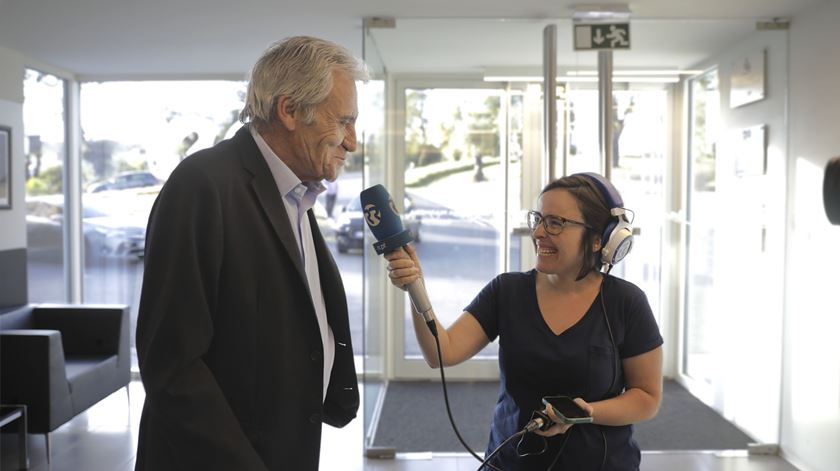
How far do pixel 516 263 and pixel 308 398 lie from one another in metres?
2.86

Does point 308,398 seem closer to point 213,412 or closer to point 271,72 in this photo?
point 213,412

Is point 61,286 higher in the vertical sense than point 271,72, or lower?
lower

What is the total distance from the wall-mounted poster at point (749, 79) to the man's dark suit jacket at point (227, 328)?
3490mm

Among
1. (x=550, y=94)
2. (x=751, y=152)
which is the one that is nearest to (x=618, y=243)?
(x=550, y=94)

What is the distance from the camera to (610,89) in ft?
12.7

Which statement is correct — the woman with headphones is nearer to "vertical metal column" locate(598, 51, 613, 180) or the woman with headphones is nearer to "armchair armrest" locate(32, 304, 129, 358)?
"vertical metal column" locate(598, 51, 613, 180)

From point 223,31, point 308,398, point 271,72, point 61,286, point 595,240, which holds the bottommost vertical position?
point 61,286

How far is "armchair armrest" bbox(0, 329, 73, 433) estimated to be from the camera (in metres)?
4.02

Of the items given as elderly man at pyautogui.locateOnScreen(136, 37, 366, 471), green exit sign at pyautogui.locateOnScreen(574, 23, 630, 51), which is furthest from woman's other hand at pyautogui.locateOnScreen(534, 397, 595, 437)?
green exit sign at pyautogui.locateOnScreen(574, 23, 630, 51)

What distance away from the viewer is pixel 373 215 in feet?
5.23

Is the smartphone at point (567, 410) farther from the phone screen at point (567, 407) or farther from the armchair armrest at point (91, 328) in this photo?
the armchair armrest at point (91, 328)

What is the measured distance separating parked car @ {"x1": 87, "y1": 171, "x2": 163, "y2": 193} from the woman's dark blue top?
5006 millimetres

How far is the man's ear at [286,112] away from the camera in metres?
1.33

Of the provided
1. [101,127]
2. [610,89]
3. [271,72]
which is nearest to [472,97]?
[610,89]
